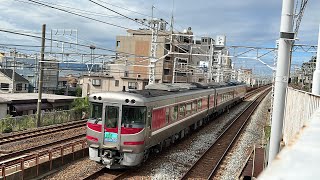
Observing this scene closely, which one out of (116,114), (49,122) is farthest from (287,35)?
(49,122)

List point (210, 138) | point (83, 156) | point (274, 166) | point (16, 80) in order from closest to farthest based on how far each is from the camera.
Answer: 1. point (274, 166)
2. point (83, 156)
3. point (210, 138)
4. point (16, 80)

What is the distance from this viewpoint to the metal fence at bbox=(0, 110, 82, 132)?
1948 centimetres

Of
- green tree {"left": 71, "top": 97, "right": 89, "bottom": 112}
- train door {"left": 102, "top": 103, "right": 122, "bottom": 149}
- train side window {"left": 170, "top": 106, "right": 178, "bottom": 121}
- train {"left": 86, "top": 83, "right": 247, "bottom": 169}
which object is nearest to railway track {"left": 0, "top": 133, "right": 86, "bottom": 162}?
train {"left": 86, "top": 83, "right": 247, "bottom": 169}

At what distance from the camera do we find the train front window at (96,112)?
1155 cm

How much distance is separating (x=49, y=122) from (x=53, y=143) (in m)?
8.25

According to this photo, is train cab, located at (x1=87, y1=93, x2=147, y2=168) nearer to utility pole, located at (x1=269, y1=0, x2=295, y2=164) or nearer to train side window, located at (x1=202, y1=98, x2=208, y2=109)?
utility pole, located at (x1=269, y1=0, x2=295, y2=164)

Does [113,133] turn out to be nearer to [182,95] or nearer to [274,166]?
[182,95]

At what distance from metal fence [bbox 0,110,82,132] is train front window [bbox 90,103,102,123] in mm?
9430

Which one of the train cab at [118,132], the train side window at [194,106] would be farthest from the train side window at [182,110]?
the train cab at [118,132]

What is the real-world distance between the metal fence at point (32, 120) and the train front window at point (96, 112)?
943cm

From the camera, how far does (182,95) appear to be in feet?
51.4

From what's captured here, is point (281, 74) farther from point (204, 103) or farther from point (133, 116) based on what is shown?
point (204, 103)

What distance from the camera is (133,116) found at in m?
11.2

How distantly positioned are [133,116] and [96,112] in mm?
1328
